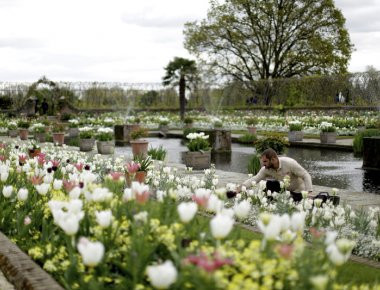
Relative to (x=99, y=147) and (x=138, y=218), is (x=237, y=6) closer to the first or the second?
(x=99, y=147)

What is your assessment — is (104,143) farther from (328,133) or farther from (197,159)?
(328,133)

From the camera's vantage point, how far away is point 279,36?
133ft

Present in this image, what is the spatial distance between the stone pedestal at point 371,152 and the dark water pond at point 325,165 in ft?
0.91

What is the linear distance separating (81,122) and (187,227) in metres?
27.7

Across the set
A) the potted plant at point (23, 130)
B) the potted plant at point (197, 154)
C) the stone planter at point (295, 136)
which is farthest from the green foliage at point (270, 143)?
the potted plant at point (23, 130)

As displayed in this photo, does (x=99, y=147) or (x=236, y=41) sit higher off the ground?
(x=236, y=41)

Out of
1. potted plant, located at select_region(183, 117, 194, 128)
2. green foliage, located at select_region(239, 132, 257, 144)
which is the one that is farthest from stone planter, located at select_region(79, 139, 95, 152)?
potted plant, located at select_region(183, 117, 194, 128)

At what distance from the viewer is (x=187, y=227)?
3270 millimetres

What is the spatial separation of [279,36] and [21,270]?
3827 centimetres

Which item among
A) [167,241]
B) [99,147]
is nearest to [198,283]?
[167,241]

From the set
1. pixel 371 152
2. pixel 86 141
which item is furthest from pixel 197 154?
pixel 86 141

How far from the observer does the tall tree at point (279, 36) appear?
39.9 m

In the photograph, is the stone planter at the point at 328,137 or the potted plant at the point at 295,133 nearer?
the stone planter at the point at 328,137

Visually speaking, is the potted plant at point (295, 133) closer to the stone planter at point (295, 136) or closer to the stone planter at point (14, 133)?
the stone planter at point (295, 136)
